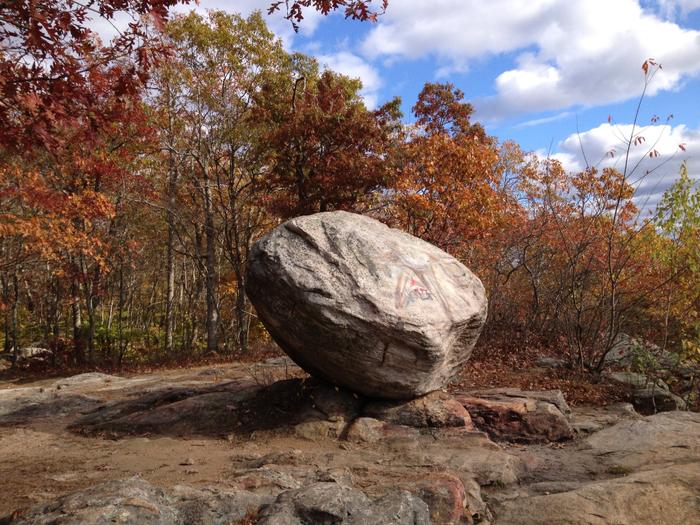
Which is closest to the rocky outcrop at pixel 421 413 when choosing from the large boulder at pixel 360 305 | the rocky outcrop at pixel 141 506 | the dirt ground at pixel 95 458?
the large boulder at pixel 360 305

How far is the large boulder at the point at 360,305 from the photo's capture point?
5.59m

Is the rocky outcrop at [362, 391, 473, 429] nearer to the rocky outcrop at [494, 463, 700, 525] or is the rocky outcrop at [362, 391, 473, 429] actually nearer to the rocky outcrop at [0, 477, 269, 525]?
the rocky outcrop at [494, 463, 700, 525]

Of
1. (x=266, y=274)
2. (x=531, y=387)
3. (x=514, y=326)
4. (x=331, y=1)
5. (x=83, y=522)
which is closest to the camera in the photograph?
(x=83, y=522)

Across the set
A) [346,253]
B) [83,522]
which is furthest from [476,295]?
[83,522]

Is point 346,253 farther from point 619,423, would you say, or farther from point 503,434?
point 619,423

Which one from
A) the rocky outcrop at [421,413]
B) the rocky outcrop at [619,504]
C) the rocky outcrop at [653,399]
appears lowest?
the rocky outcrop at [653,399]

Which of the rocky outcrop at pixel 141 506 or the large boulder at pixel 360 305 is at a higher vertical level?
the large boulder at pixel 360 305

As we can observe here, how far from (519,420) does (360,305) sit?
2796mm

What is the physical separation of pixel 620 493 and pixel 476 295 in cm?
278

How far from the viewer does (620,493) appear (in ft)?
14.1

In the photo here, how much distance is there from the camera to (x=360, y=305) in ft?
18.2

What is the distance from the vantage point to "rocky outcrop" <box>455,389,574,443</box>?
663 centimetres

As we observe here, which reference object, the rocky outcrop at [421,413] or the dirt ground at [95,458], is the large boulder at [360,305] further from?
the dirt ground at [95,458]

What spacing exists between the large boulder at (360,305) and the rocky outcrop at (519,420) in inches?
30.5
